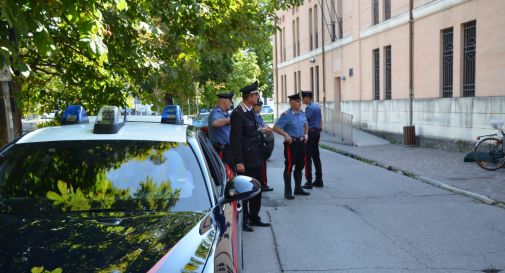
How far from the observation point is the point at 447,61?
1622 centimetres

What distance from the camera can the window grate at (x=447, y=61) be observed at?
52.5ft

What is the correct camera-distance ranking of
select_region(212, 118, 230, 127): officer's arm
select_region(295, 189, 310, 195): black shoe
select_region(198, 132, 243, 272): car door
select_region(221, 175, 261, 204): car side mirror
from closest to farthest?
1. select_region(198, 132, 243, 272): car door
2. select_region(221, 175, 261, 204): car side mirror
3. select_region(212, 118, 230, 127): officer's arm
4. select_region(295, 189, 310, 195): black shoe

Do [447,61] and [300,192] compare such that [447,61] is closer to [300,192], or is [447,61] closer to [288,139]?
[300,192]

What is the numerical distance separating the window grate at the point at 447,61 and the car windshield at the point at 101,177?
14.3 metres

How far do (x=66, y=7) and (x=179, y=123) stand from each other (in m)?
1.38

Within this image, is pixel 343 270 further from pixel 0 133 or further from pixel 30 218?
pixel 0 133

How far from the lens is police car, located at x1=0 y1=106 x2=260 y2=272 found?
93.3 inches

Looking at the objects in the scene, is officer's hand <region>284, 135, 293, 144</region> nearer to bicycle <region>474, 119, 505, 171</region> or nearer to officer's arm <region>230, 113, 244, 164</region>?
officer's arm <region>230, 113, 244, 164</region>

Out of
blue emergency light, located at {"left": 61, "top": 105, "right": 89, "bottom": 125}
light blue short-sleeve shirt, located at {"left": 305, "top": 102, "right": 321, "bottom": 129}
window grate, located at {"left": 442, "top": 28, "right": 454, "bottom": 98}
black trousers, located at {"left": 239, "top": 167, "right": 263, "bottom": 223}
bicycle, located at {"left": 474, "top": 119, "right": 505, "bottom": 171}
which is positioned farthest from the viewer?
window grate, located at {"left": 442, "top": 28, "right": 454, "bottom": 98}

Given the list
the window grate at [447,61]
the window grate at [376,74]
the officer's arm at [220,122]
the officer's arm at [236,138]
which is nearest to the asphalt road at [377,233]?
the officer's arm at [236,138]

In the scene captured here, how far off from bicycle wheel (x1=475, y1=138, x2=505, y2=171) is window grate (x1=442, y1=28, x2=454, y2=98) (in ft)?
14.5

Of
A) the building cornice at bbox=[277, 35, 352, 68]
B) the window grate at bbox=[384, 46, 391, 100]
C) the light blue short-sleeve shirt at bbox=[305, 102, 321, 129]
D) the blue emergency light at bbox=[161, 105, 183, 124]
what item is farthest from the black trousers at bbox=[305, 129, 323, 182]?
the building cornice at bbox=[277, 35, 352, 68]

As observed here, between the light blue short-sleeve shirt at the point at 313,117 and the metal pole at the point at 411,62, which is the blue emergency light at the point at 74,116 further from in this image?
the metal pole at the point at 411,62

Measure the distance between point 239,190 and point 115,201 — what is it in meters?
0.86
